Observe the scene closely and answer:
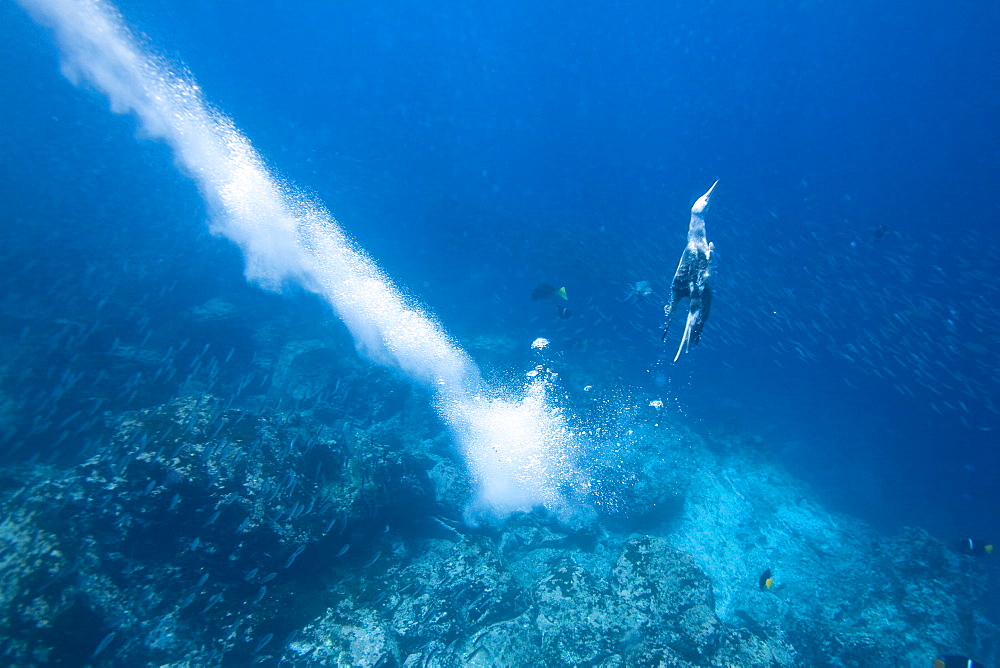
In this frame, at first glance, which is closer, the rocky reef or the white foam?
the rocky reef

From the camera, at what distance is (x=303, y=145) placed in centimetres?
4272

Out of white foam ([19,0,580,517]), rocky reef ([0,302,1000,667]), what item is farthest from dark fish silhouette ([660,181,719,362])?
white foam ([19,0,580,517])

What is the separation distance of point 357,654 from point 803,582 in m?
11.4

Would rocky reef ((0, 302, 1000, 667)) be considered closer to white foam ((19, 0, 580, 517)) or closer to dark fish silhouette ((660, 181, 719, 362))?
white foam ((19, 0, 580, 517))

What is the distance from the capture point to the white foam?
11.5 m

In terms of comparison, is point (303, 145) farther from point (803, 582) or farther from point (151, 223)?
point (803, 582)

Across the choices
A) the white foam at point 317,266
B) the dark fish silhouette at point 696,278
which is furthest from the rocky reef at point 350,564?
the dark fish silhouette at point 696,278

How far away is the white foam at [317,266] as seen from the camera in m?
11.5

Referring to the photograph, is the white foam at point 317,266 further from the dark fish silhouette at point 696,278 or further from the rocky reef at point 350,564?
the dark fish silhouette at point 696,278

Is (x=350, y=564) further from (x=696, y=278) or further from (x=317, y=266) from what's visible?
(x=317, y=266)

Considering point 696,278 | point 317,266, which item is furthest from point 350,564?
point 317,266

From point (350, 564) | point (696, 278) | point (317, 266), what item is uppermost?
point (317, 266)

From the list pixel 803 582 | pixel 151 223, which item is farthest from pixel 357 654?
pixel 151 223

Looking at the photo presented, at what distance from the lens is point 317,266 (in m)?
Answer: 19.6
